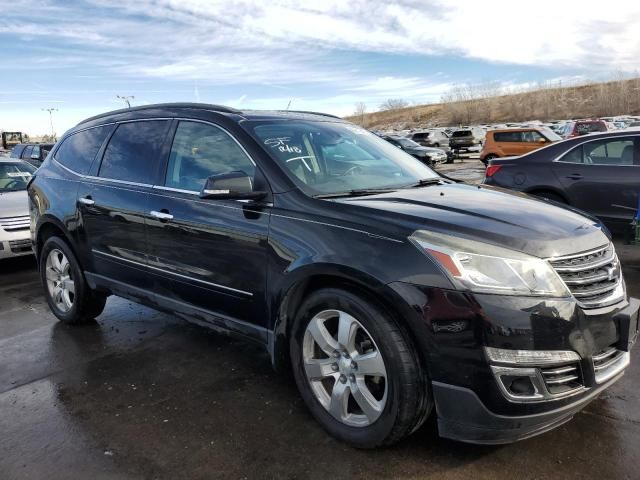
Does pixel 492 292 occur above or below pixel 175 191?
below

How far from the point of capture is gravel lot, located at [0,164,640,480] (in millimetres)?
2662

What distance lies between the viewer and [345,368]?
2807mm

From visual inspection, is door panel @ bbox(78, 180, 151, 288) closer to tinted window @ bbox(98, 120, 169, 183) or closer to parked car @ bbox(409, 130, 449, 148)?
tinted window @ bbox(98, 120, 169, 183)

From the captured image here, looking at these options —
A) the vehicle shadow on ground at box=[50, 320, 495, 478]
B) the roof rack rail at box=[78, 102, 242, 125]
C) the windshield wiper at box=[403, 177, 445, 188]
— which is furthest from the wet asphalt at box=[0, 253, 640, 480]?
the roof rack rail at box=[78, 102, 242, 125]

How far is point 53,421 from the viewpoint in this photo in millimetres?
3223

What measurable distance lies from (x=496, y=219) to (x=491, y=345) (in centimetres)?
70

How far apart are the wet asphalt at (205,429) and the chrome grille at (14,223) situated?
332 cm

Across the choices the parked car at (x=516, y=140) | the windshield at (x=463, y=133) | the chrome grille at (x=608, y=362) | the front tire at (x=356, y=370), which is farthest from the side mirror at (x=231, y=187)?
the windshield at (x=463, y=133)

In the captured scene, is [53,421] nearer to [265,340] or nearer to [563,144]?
[265,340]

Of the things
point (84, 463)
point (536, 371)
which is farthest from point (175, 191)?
point (536, 371)

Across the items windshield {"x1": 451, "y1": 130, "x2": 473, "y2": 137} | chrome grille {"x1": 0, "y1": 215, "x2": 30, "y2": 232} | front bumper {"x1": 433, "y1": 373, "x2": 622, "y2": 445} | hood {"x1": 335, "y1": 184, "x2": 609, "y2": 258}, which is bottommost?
front bumper {"x1": 433, "y1": 373, "x2": 622, "y2": 445}

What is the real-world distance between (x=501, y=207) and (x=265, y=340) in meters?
1.53

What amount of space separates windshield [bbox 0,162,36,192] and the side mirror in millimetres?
6625

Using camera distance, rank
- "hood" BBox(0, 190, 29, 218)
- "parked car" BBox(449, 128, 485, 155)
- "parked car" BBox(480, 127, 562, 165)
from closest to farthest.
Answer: "hood" BBox(0, 190, 29, 218) → "parked car" BBox(480, 127, 562, 165) → "parked car" BBox(449, 128, 485, 155)
